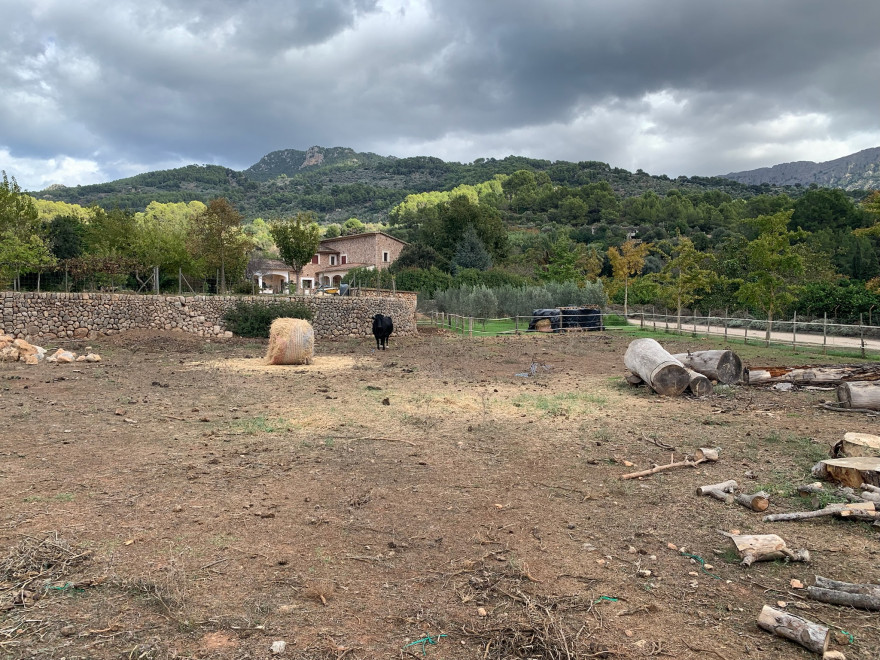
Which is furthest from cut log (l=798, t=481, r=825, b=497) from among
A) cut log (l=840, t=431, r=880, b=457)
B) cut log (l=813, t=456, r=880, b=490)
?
cut log (l=840, t=431, r=880, b=457)

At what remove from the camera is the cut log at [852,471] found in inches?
204

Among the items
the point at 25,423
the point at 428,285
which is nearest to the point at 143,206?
the point at 428,285

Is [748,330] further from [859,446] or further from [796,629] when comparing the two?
[796,629]

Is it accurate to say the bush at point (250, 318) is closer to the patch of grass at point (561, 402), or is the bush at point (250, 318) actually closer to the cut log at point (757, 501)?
the patch of grass at point (561, 402)

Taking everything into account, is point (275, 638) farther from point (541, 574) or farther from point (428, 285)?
point (428, 285)

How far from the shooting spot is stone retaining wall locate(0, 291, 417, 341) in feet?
60.4

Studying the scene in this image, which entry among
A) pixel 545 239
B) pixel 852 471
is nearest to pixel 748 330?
pixel 852 471

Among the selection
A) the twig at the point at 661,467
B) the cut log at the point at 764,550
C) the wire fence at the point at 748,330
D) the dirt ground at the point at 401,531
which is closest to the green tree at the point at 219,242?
the wire fence at the point at 748,330

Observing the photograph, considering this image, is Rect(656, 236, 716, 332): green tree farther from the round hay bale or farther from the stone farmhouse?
the stone farmhouse

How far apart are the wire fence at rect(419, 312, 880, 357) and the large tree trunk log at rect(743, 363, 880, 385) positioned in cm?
749

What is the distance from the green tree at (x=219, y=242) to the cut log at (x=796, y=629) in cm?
2908

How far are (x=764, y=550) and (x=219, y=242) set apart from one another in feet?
99.0

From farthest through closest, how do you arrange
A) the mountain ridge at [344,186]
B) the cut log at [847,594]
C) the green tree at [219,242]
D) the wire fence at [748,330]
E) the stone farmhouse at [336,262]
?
the mountain ridge at [344,186], the stone farmhouse at [336,262], the green tree at [219,242], the wire fence at [748,330], the cut log at [847,594]

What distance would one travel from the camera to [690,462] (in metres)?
6.29
